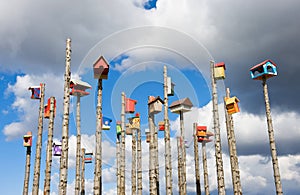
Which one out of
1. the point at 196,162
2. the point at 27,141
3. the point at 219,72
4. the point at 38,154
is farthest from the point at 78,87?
the point at 196,162

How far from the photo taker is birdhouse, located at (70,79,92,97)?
2178 cm

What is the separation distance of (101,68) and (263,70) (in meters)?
10.5

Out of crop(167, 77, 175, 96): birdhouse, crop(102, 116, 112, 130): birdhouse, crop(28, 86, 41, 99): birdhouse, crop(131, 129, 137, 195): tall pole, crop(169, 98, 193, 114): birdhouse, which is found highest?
crop(28, 86, 41, 99): birdhouse

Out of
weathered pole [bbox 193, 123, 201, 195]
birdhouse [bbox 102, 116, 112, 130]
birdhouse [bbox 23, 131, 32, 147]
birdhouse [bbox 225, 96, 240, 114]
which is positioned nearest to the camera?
birdhouse [bbox 225, 96, 240, 114]

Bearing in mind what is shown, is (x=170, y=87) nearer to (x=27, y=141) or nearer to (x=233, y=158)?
(x=233, y=158)

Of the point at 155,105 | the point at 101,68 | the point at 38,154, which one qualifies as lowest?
the point at 38,154

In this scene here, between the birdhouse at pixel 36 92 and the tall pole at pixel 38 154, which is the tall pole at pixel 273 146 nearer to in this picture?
the tall pole at pixel 38 154

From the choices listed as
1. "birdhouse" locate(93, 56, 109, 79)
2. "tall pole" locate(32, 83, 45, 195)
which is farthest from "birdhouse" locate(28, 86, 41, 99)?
"birdhouse" locate(93, 56, 109, 79)

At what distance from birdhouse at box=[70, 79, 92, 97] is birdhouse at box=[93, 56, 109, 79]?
4.83 m

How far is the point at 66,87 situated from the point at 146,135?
1598 centimetres

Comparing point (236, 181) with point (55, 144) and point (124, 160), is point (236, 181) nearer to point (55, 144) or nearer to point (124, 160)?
point (124, 160)

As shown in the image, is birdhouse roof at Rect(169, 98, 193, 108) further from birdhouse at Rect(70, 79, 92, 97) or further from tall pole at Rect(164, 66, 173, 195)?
birdhouse at Rect(70, 79, 92, 97)

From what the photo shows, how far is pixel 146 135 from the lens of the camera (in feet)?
99.6

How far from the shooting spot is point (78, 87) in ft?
72.1
